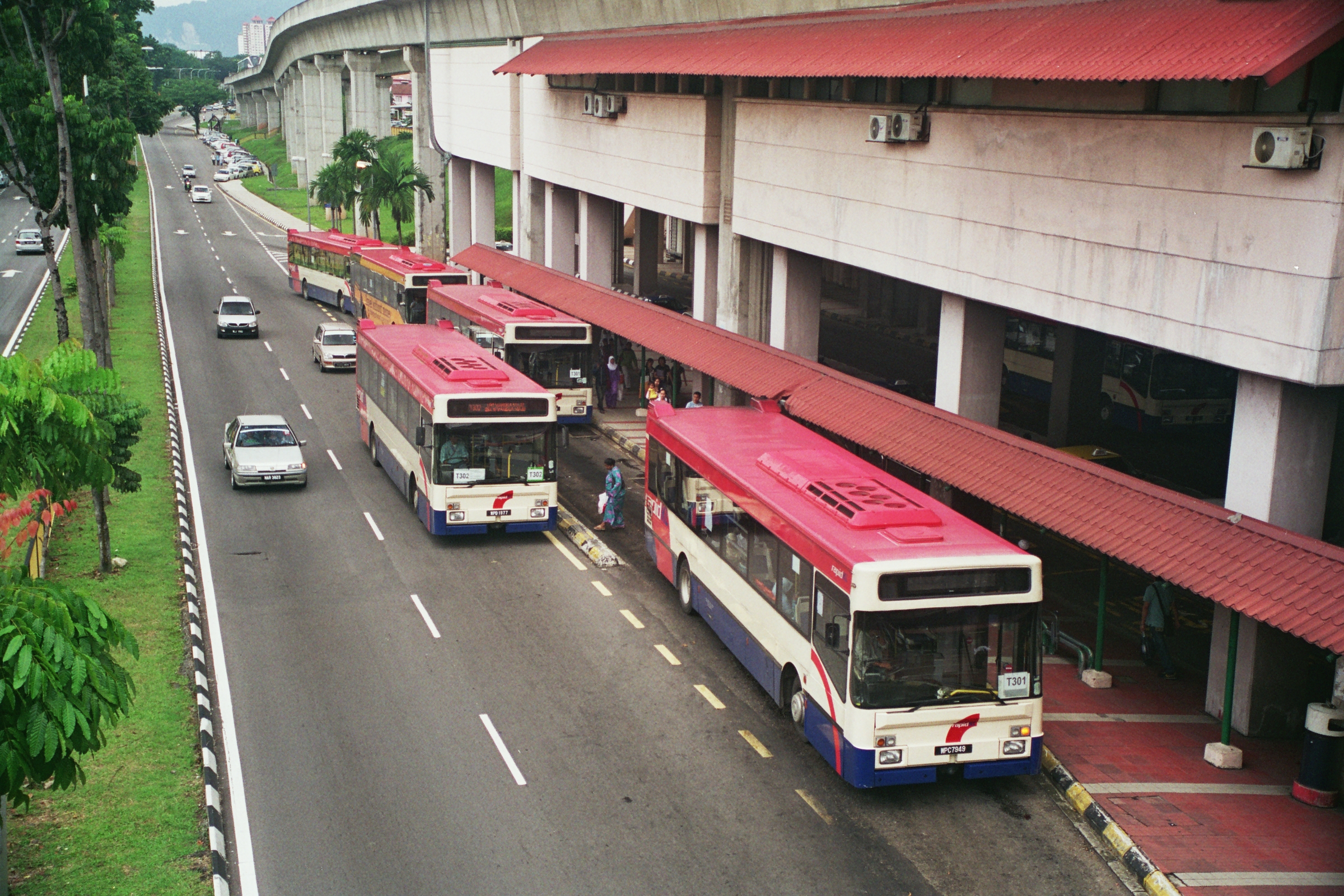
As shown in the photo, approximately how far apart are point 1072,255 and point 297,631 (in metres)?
13.0

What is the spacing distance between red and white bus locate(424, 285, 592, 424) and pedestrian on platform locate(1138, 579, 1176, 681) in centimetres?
1660

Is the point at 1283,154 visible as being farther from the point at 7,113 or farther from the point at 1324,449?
the point at 7,113

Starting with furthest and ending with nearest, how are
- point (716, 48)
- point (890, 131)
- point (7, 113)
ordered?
point (7, 113), point (716, 48), point (890, 131)

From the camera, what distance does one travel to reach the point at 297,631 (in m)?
20.4

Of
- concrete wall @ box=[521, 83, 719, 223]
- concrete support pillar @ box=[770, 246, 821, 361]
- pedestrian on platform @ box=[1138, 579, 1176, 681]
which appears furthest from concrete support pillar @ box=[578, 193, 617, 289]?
pedestrian on platform @ box=[1138, 579, 1176, 681]

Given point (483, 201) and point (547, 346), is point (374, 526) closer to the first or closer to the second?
point (547, 346)

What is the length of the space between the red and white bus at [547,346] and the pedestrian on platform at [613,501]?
20.7 feet

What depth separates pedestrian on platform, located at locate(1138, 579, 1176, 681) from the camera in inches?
748

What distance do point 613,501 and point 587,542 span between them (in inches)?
43.7

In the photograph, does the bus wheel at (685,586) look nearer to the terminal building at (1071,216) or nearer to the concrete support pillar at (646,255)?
the terminal building at (1071,216)

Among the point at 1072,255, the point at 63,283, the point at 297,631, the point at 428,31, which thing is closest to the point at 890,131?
the point at 1072,255

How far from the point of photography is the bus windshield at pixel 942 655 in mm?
14211

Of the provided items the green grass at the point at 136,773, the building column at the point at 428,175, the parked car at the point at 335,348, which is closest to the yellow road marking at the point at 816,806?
the green grass at the point at 136,773

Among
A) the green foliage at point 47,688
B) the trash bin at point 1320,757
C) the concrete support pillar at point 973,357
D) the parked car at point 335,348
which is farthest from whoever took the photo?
the parked car at point 335,348
